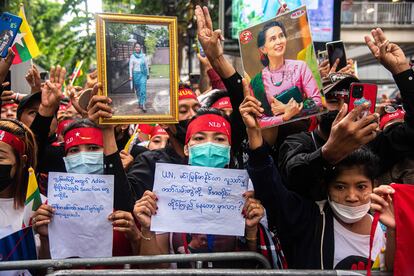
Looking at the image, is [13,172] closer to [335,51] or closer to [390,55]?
[390,55]

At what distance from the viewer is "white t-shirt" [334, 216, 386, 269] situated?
2.75m

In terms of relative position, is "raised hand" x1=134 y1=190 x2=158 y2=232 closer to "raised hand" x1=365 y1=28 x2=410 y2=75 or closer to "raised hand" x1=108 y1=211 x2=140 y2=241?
"raised hand" x1=108 y1=211 x2=140 y2=241

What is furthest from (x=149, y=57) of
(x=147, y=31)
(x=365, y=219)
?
(x=365, y=219)

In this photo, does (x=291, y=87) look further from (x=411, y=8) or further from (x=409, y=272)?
(x=411, y=8)

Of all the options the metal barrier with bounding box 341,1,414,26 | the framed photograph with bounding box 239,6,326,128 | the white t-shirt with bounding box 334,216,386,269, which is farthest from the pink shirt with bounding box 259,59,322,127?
the metal barrier with bounding box 341,1,414,26

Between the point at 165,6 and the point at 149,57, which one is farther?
the point at 165,6

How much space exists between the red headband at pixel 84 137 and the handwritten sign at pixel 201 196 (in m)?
0.74

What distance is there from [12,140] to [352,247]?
1998 millimetres

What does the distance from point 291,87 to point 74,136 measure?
4.79 ft

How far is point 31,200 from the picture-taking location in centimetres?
297

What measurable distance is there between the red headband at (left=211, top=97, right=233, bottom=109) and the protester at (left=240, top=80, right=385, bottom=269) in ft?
4.61

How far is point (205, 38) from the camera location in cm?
330

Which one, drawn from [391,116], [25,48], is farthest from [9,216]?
[391,116]

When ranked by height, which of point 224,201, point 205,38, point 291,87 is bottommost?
point 224,201
